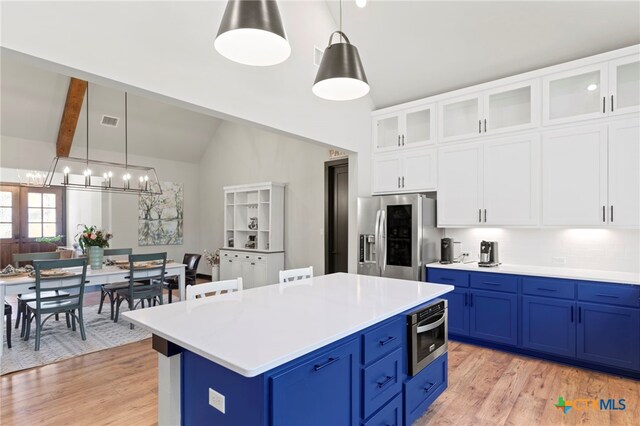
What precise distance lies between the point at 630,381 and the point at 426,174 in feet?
9.18

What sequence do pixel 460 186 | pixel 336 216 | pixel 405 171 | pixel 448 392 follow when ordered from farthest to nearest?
pixel 336 216 < pixel 405 171 < pixel 460 186 < pixel 448 392

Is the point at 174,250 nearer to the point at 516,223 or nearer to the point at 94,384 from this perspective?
the point at 94,384

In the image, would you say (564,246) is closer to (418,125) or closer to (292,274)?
(418,125)

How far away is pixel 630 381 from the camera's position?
3.09 metres

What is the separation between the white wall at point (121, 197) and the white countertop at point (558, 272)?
6226mm

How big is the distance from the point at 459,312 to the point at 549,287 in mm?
954

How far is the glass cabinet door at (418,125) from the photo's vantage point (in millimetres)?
4605

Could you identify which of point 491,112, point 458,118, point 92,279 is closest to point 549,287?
point 491,112

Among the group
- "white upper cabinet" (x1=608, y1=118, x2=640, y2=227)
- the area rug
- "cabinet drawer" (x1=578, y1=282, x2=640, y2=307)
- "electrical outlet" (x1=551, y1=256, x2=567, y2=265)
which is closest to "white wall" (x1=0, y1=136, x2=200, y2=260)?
the area rug

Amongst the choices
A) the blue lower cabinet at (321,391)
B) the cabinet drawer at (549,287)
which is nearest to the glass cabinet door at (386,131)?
the cabinet drawer at (549,287)

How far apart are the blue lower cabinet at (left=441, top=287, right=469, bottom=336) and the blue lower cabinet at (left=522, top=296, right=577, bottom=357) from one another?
56cm

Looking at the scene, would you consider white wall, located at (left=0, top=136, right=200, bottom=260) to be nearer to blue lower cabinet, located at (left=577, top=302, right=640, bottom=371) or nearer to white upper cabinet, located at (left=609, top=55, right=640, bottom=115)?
blue lower cabinet, located at (left=577, top=302, right=640, bottom=371)

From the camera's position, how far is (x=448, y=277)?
4.09 m

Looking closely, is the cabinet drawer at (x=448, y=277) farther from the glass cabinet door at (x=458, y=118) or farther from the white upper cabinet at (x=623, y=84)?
the white upper cabinet at (x=623, y=84)
